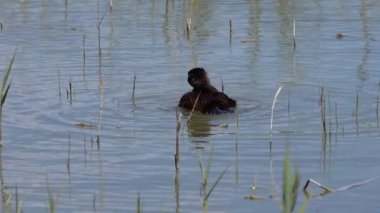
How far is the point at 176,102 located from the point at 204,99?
Result: 0.69 metres

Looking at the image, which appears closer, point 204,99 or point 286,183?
point 286,183

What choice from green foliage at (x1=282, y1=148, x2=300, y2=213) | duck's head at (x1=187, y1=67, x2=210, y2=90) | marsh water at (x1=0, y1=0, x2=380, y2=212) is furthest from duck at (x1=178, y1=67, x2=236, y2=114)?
green foliage at (x1=282, y1=148, x2=300, y2=213)

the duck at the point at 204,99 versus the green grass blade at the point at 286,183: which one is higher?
the green grass blade at the point at 286,183

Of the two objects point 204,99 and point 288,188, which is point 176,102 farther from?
point 288,188

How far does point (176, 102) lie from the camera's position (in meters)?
11.6

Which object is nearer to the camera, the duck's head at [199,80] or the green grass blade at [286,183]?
the green grass blade at [286,183]

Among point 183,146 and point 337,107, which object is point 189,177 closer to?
point 183,146

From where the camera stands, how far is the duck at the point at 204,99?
10.8 metres

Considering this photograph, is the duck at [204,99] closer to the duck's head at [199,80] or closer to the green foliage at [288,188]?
the duck's head at [199,80]

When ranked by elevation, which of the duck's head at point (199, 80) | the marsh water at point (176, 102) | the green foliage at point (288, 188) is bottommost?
the marsh water at point (176, 102)

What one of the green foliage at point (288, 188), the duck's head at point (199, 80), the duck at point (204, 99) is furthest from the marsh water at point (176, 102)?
the green foliage at point (288, 188)

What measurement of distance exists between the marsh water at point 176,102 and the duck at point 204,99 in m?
0.12

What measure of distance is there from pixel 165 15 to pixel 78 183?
30.3 ft

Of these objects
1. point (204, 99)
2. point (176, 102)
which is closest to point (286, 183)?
point (204, 99)
